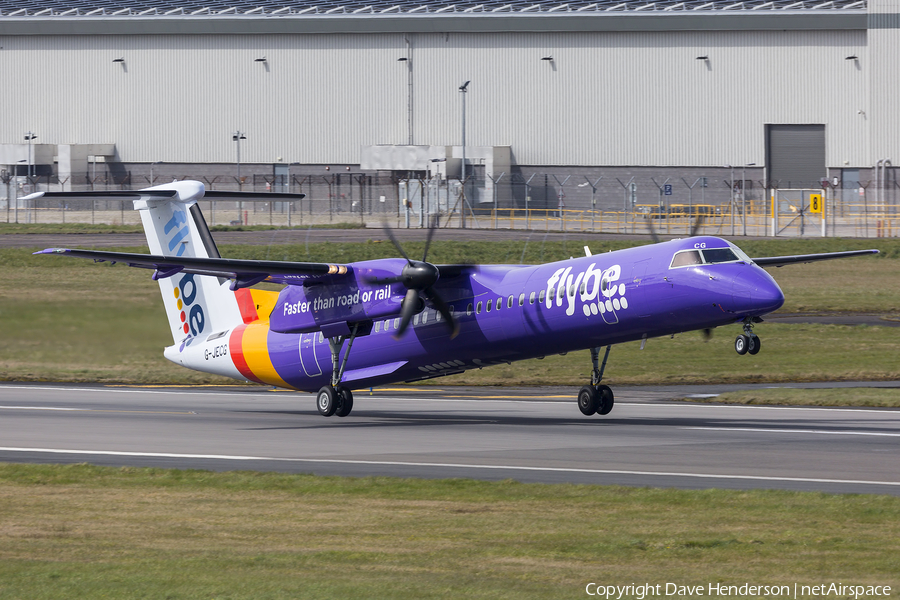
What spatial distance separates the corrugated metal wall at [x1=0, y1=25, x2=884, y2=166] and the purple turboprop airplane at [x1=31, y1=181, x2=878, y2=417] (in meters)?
61.5

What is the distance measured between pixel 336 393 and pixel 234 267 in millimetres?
4264

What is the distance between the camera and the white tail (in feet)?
104

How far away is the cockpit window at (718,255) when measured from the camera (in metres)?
23.1

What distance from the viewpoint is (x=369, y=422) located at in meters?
28.4

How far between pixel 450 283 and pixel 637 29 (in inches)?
2627

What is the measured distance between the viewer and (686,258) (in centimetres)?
2336

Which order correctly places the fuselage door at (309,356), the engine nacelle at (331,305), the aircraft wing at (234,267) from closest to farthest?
the aircraft wing at (234,267), the engine nacelle at (331,305), the fuselage door at (309,356)

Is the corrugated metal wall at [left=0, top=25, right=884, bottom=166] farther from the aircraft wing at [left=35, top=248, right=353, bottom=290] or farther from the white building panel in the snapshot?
the aircraft wing at [left=35, top=248, right=353, bottom=290]

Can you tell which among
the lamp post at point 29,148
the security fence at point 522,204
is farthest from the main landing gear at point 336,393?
the lamp post at point 29,148

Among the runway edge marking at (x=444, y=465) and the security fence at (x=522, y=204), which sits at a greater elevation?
the security fence at (x=522, y=204)

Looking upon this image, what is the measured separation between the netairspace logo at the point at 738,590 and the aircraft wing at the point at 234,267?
15642 mm

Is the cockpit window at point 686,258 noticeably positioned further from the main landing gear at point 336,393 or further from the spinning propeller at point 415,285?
the main landing gear at point 336,393

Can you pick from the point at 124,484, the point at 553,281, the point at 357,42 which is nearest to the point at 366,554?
the point at 124,484

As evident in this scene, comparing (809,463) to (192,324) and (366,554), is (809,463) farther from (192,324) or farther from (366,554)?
(192,324)
